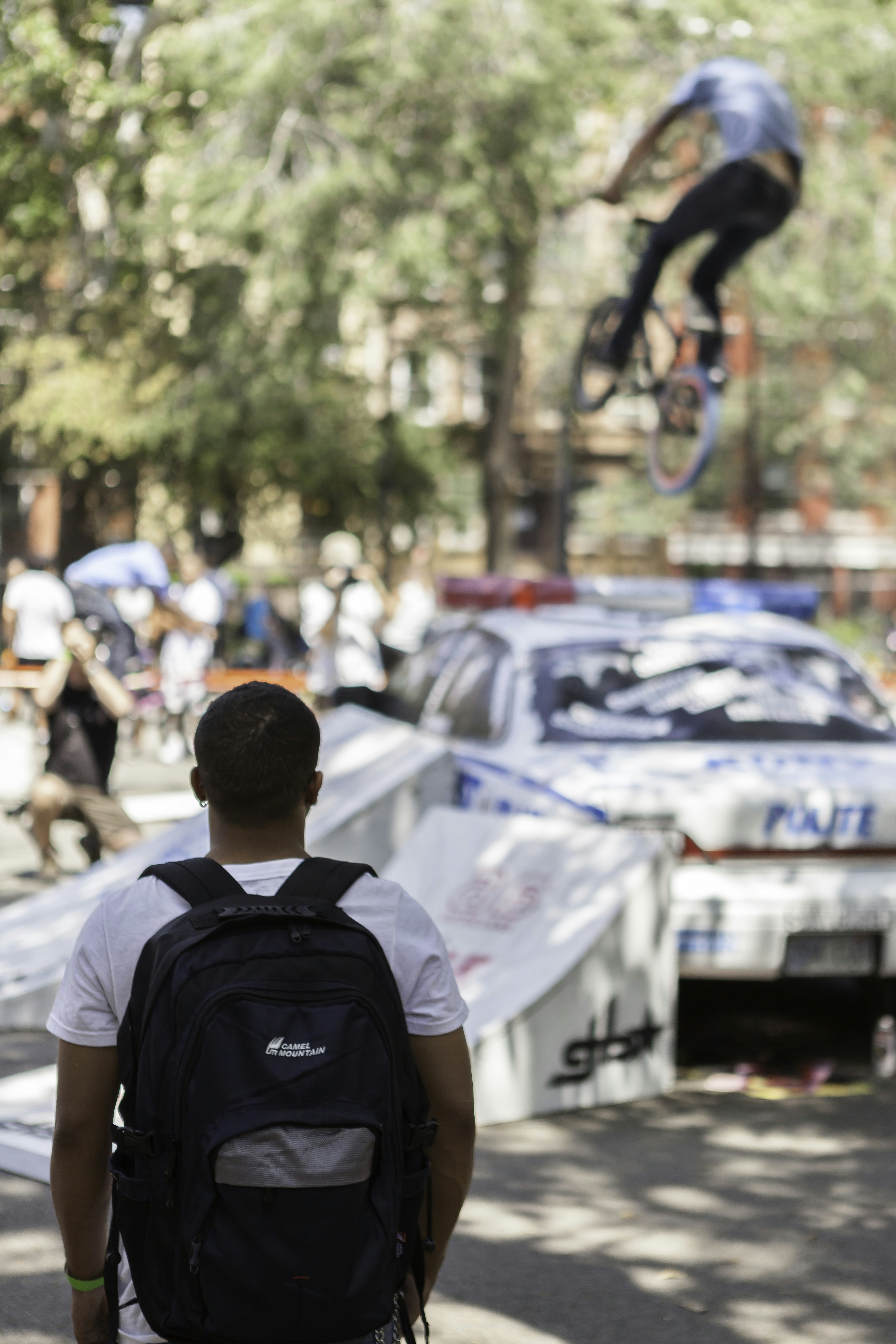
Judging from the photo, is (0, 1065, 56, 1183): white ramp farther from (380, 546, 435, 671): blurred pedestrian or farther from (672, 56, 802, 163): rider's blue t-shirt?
(380, 546, 435, 671): blurred pedestrian

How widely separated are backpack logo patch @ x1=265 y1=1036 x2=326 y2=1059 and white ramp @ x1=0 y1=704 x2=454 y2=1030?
4703 mm

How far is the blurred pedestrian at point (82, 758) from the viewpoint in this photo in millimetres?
9031

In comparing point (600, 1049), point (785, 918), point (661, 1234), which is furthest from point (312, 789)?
point (785, 918)

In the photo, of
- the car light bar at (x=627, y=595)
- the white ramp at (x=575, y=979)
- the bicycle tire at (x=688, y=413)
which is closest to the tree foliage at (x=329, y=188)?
the car light bar at (x=627, y=595)

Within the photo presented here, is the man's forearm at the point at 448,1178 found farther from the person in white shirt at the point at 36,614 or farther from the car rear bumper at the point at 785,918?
the person in white shirt at the point at 36,614

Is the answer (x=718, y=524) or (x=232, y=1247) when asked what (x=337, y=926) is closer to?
(x=232, y=1247)

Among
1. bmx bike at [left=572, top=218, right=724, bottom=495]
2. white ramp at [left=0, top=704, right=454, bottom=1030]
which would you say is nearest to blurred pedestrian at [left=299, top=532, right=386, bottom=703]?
bmx bike at [left=572, top=218, right=724, bottom=495]

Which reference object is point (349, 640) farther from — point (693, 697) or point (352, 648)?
point (693, 697)

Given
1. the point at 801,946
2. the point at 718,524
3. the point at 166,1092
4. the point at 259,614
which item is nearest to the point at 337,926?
the point at 166,1092

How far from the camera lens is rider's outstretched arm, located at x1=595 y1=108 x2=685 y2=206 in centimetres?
1155

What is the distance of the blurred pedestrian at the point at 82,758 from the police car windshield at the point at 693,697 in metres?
2.70

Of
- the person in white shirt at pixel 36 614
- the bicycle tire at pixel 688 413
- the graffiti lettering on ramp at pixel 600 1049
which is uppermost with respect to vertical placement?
the bicycle tire at pixel 688 413

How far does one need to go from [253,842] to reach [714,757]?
14.4 ft

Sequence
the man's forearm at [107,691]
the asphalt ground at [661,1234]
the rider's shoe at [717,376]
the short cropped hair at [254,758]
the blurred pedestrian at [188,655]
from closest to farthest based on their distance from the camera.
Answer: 1. the short cropped hair at [254,758]
2. the asphalt ground at [661,1234]
3. the man's forearm at [107,691]
4. the rider's shoe at [717,376]
5. the blurred pedestrian at [188,655]
